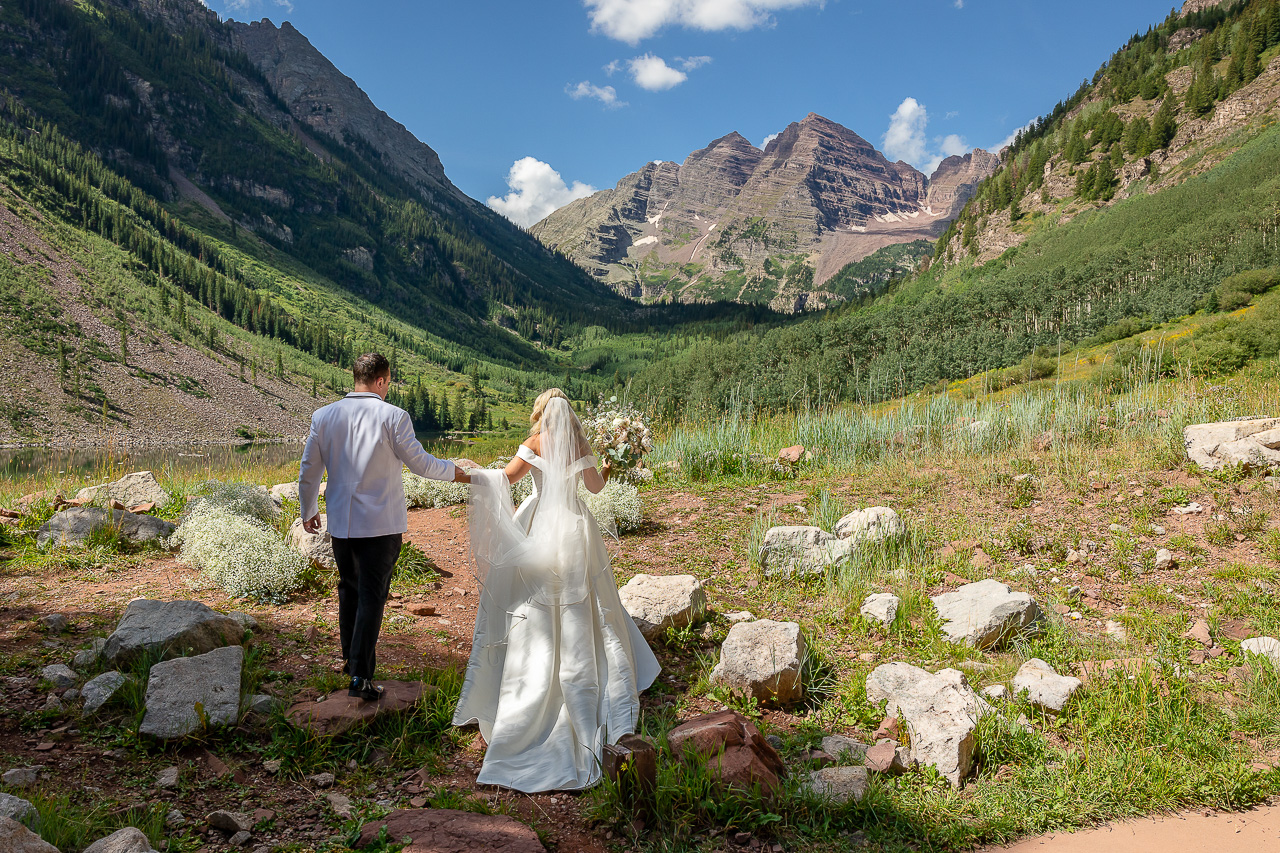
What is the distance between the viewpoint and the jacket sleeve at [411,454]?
4289mm

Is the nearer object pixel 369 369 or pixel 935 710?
pixel 935 710

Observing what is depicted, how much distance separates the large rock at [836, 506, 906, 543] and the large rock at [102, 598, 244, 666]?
21.1 feet

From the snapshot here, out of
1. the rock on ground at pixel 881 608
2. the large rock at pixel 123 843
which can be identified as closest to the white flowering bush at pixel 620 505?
the rock on ground at pixel 881 608

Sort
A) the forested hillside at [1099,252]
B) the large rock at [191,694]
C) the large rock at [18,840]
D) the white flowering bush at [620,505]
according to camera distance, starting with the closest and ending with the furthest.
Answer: the large rock at [18,840]
the large rock at [191,694]
the white flowering bush at [620,505]
the forested hillside at [1099,252]

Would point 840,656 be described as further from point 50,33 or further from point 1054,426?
point 50,33

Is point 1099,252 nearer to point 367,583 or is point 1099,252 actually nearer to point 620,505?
Answer: point 620,505

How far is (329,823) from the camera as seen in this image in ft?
10.6

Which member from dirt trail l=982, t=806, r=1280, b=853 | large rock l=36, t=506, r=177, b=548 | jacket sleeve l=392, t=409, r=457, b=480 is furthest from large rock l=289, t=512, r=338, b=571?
dirt trail l=982, t=806, r=1280, b=853

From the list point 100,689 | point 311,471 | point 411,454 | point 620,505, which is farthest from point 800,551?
point 100,689

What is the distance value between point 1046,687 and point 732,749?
8.35 ft

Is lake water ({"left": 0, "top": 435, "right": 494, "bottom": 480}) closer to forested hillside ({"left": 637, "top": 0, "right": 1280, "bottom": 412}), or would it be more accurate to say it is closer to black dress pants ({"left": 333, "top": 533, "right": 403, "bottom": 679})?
forested hillside ({"left": 637, "top": 0, "right": 1280, "bottom": 412})

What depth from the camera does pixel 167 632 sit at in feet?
15.0

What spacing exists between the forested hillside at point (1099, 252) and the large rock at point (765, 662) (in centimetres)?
981

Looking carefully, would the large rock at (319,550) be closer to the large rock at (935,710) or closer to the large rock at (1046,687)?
the large rock at (935,710)
